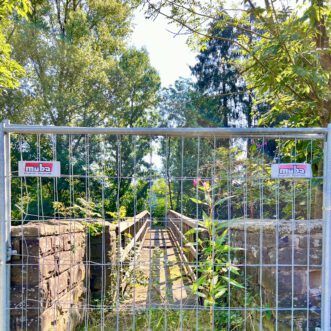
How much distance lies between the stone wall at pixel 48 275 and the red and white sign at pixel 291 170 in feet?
4.05

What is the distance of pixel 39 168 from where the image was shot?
2.03 m

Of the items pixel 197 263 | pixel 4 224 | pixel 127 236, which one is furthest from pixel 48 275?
pixel 127 236

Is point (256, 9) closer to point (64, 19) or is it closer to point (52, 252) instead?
point (52, 252)

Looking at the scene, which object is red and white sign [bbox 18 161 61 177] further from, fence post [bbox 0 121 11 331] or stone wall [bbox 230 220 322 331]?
stone wall [bbox 230 220 322 331]

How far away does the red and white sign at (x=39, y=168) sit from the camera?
2.02m

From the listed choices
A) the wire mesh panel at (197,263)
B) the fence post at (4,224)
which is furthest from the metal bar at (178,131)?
the fence post at (4,224)

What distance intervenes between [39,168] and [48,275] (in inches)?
32.9

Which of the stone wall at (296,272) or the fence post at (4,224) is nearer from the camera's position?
the fence post at (4,224)

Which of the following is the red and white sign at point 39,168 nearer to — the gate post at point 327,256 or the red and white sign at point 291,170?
the red and white sign at point 291,170

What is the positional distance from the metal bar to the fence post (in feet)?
0.39

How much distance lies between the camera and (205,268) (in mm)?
2254

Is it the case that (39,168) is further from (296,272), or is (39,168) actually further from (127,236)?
(127,236)

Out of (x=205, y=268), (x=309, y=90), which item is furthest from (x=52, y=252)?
(x=309, y=90)

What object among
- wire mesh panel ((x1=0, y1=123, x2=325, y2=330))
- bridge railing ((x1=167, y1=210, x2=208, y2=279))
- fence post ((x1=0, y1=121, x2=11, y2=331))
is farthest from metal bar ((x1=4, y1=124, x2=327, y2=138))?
bridge railing ((x1=167, y1=210, x2=208, y2=279))
